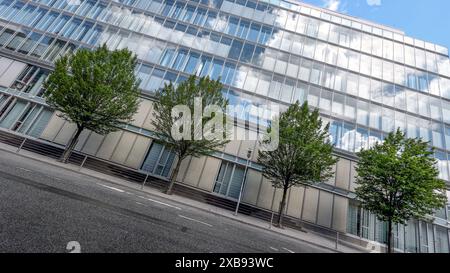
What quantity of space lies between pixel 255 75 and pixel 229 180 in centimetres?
1333

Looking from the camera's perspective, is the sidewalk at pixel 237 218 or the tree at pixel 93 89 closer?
the sidewalk at pixel 237 218

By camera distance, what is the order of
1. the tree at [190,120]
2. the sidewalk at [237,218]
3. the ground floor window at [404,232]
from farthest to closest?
the ground floor window at [404,232], the tree at [190,120], the sidewalk at [237,218]

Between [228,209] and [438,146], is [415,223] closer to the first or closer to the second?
[438,146]

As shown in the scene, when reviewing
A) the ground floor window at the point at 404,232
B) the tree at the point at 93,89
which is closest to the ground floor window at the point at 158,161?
the tree at the point at 93,89

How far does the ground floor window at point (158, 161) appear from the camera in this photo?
19.8 meters

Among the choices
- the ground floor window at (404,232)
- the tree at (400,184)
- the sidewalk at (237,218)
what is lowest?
the sidewalk at (237,218)

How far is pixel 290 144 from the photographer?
52.3 feet

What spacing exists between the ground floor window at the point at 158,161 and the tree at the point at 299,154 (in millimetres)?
9047

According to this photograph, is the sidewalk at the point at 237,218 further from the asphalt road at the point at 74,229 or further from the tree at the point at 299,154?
the asphalt road at the point at 74,229

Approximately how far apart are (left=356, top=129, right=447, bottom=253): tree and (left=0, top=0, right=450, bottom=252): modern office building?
4.27 meters

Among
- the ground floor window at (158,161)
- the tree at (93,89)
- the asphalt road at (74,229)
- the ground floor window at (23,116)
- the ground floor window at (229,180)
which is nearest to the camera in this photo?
the asphalt road at (74,229)

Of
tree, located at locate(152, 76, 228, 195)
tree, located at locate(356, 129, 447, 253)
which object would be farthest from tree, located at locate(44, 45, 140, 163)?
tree, located at locate(356, 129, 447, 253)
